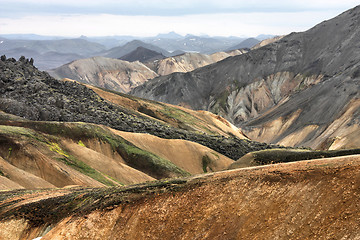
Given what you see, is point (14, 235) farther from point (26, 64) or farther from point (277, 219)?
point (26, 64)

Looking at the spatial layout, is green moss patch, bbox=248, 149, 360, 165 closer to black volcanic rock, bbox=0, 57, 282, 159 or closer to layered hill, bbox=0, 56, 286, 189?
layered hill, bbox=0, 56, 286, 189

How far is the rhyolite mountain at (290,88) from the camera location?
331 ft

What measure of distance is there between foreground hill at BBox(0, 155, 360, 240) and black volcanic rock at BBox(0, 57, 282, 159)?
31.8m

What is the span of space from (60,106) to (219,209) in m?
45.6

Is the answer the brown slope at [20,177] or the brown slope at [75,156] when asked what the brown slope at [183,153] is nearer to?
the brown slope at [75,156]

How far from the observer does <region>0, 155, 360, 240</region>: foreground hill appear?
1466cm

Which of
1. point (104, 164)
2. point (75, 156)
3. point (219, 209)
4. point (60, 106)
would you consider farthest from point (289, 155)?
point (60, 106)

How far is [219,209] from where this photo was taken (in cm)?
1717

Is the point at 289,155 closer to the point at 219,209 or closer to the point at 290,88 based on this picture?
the point at 219,209

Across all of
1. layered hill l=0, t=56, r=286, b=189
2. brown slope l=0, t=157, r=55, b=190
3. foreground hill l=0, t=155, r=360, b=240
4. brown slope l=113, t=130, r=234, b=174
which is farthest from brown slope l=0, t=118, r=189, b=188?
foreground hill l=0, t=155, r=360, b=240

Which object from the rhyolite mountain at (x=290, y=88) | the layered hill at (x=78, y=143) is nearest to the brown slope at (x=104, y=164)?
the layered hill at (x=78, y=143)

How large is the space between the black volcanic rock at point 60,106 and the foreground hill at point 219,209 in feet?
104

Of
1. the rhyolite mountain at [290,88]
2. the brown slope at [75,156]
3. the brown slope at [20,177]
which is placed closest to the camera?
the brown slope at [20,177]

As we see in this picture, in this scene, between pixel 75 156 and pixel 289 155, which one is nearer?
pixel 289 155
